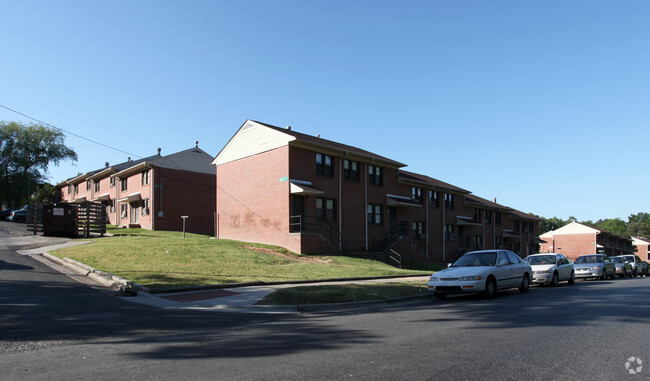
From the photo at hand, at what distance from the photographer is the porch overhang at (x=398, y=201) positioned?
3256 centimetres

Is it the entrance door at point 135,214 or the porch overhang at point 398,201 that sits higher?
the porch overhang at point 398,201

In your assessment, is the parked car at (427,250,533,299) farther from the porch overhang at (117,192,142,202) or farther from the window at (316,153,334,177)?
the porch overhang at (117,192,142,202)

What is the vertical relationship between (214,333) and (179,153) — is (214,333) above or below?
below

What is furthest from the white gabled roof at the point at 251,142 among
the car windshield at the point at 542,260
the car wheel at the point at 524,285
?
the car wheel at the point at 524,285

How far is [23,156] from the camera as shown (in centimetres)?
6106

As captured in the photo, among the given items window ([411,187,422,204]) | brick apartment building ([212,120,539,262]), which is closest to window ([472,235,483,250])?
brick apartment building ([212,120,539,262])

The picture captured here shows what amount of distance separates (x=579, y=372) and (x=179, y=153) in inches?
1509

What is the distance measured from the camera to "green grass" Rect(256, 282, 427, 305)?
38.0ft

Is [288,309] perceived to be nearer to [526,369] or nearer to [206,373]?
[206,373]

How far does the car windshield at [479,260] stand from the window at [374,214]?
17.1m

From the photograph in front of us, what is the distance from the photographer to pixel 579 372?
17.6 ft

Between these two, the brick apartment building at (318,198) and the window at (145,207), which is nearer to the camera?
the brick apartment building at (318,198)

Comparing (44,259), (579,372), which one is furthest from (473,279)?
(44,259)

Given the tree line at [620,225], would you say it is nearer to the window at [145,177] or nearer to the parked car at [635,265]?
the parked car at [635,265]
